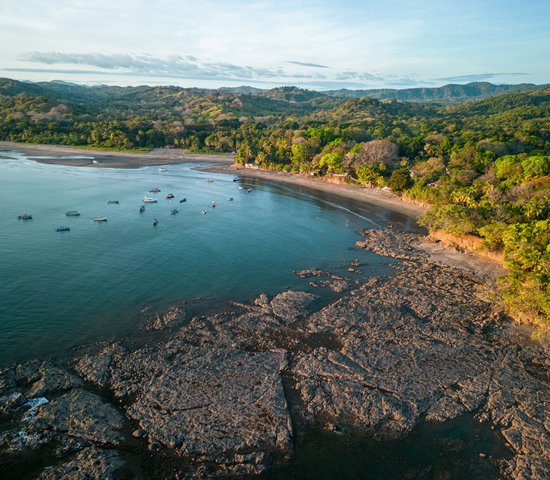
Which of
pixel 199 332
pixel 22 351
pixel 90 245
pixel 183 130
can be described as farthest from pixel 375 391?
pixel 183 130

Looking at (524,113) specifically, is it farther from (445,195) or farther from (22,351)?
(22,351)

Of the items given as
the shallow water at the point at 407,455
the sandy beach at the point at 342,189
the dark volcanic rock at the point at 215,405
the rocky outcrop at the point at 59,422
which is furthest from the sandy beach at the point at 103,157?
the shallow water at the point at 407,455

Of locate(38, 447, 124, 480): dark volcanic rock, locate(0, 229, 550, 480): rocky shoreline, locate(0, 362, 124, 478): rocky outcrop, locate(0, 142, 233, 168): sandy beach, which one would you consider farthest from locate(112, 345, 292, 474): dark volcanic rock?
locate(0, 142, 233, 168): sandy beach

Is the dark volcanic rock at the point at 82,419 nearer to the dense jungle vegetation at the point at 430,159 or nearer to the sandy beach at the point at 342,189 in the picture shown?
the dense jungle vegetation at the point at 430,159

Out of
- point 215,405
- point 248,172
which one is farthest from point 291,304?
point 248,172

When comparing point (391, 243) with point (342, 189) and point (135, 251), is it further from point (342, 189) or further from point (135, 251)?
point (342, 189)

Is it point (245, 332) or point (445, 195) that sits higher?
point (445, 195)

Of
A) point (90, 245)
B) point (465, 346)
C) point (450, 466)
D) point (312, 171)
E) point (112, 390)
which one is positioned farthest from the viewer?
point (312, 171)

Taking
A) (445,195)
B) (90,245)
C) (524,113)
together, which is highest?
(524,113)
